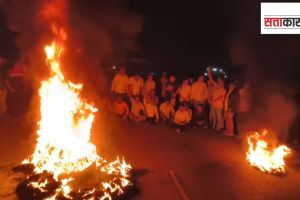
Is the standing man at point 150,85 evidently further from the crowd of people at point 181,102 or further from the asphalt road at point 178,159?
the asphalt road at point 178,159

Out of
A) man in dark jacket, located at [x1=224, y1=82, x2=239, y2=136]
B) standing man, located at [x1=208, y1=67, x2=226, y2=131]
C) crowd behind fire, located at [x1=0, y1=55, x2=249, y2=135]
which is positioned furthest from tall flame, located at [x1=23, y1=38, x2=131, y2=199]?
standing man, located at [x1=208, y1=67, x2=226, y2=131]

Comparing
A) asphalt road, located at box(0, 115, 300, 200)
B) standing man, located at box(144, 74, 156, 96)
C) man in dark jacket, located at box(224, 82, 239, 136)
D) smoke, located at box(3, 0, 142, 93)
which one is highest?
smoke, located at box(3, 0, 142, 93)

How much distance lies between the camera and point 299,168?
31.0ft

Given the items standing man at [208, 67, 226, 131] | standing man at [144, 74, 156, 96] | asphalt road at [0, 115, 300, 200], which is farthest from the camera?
standing man at [144, 74, 156, 96]

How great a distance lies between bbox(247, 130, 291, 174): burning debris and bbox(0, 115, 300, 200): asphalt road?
169 millimetres

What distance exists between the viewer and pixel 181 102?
13328 millimetres

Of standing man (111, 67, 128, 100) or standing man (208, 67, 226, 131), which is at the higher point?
standing man (111, 67, 128, 100)

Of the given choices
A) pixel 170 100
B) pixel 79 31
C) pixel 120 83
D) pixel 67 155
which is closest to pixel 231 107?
pixel 170 100

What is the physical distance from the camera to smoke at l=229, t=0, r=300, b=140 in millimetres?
11469

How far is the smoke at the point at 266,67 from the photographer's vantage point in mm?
11469

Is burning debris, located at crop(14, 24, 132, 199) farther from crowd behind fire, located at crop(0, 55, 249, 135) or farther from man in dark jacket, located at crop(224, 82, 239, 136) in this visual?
man in dark jacket, located at crop(224, 82, 239, 136)

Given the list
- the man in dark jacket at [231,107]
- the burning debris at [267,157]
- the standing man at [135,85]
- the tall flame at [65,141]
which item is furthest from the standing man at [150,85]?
the tall flame at [65,141]

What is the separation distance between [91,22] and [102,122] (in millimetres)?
3911

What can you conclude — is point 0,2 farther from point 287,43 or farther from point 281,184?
point 287,43
